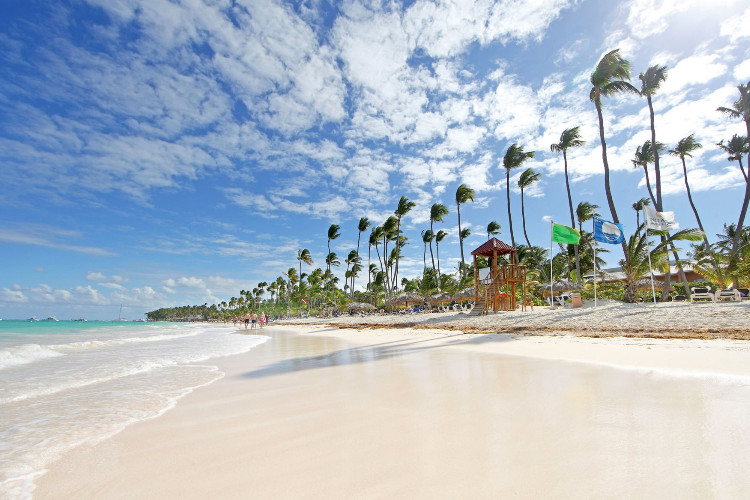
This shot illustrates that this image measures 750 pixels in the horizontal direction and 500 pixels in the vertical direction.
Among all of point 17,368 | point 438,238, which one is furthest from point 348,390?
point 438,238

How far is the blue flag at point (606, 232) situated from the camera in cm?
1716

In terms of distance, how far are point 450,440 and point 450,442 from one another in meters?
0.05

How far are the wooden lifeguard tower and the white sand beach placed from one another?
50.3ft

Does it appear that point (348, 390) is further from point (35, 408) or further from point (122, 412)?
point (35, 408)

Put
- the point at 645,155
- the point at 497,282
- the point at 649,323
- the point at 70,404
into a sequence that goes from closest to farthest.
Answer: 1. the point at 70,404
2. the point at 649,323
3. the point at 497,282
4. the point at 645,155

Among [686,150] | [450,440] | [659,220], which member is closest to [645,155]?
[686,150]

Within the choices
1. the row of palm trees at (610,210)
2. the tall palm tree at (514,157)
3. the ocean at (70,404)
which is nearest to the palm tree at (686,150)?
the row of palm trees at (610,210)

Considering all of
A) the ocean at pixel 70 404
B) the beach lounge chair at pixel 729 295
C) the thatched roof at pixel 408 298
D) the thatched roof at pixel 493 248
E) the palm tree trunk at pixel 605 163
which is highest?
the palm tree trunk at pixel 605 163

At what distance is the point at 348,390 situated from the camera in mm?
4691

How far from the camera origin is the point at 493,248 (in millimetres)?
20609

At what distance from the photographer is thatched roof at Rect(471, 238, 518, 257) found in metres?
20.7

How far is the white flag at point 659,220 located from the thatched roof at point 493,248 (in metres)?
6.73

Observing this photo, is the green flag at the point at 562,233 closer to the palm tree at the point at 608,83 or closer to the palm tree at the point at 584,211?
the palm tree at the point at 608,83

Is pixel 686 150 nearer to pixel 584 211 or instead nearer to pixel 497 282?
pixel 584 211
